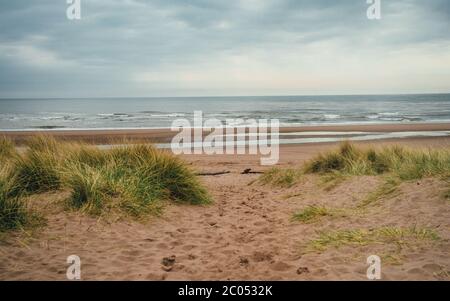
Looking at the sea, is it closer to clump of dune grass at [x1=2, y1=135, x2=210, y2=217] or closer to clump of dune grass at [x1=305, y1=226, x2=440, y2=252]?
clump of dune grass at [x1=2, y1=135, x2=210, y2=217]

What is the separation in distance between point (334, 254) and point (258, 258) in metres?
0.94

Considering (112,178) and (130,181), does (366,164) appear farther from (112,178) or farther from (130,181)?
(112,178)

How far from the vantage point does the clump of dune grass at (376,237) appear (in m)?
4.77

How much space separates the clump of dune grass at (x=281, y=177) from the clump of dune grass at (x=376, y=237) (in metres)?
4.65

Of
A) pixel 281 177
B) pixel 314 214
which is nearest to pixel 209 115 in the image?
pixel 281 177

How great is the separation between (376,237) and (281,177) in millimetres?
5264

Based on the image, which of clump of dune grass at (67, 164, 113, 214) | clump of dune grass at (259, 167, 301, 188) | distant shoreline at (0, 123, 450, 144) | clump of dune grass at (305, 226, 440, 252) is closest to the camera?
clump of dune grass at (305, 226, 440, 252)

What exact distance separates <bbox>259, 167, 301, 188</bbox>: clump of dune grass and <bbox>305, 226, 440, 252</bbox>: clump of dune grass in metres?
4.65

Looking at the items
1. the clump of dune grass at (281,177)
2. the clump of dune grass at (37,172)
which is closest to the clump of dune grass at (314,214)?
the clump of dune grass at (281,177)

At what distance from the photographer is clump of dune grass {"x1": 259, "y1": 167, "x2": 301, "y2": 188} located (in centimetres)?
1005

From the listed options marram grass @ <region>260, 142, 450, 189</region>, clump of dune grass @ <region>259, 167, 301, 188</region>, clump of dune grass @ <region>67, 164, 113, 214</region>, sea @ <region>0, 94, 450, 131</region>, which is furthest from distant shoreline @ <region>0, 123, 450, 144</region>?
clump of dune grass @ <region>67, 164, 113, 214</region>

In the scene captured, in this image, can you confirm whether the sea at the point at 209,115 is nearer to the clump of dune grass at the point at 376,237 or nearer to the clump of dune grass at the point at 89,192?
the clump of dune grass at the point at 89,192

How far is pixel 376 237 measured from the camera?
199 inches
